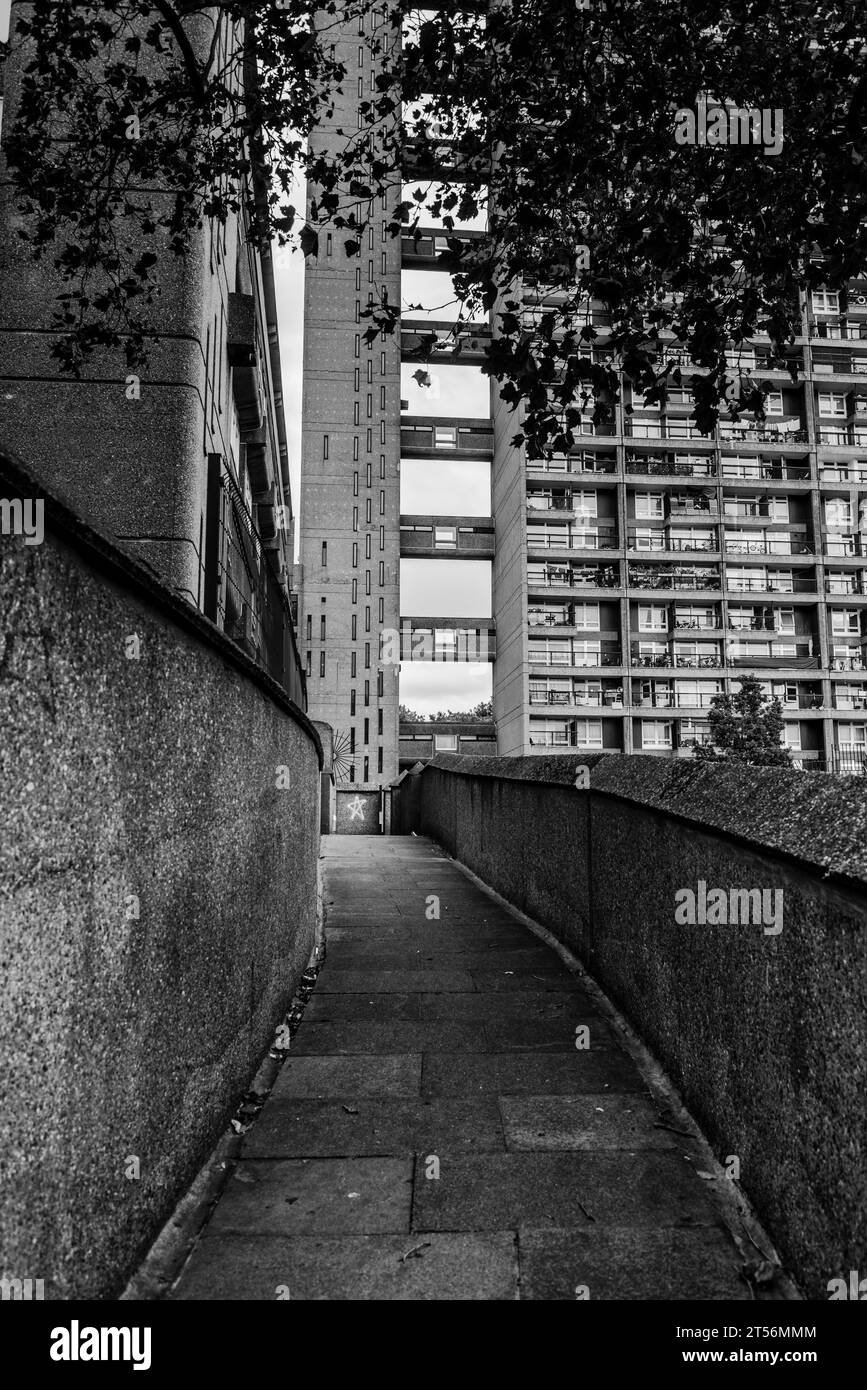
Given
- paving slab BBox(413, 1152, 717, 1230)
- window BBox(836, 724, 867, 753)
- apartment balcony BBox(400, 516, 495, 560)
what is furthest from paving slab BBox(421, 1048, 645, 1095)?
window BBox(836, 724, 867, 753)

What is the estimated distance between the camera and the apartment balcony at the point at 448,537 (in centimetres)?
5384

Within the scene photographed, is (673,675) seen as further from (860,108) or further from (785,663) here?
(860,108)

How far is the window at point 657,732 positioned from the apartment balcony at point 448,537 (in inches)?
615

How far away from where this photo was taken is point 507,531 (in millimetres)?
58344

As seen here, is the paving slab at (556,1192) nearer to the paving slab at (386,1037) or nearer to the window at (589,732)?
the paving slab at (386,1037)

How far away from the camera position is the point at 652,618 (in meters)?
56.6

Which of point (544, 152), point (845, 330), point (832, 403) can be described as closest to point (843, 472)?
point (832, 403)

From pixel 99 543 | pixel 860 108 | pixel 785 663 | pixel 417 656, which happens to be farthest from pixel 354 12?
pixel 785 663

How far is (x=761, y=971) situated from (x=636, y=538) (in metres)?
56.1

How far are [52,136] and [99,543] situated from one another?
5.99 m

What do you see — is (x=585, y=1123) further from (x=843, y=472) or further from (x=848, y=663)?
(x=843, y=472)

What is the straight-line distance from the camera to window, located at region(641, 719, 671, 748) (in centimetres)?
5509

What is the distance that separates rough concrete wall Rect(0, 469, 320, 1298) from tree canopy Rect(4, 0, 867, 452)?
3.45 metres

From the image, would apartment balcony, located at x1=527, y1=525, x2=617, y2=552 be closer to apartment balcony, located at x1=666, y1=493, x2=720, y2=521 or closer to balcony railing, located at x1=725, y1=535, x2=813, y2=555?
apartment balcony, located at x1=666, y1=493, x2=720, y2=521
